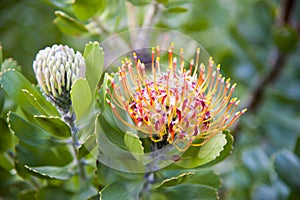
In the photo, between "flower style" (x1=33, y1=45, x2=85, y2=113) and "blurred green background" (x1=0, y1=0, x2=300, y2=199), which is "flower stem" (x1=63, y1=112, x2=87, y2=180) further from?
"blurred green background" (x1=0, y1=0, x2=300, y2=199)

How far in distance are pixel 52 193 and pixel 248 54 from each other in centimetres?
77

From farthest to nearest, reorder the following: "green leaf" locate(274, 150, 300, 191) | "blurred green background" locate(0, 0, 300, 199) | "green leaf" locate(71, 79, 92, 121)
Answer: "blurred green background" locate(0, 0, 300, 199), "green leaf" locate(274, 150, 300, 191), "green leaf" locate(71, 79, 92, 121)

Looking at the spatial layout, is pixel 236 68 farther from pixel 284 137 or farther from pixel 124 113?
pixel 124 113

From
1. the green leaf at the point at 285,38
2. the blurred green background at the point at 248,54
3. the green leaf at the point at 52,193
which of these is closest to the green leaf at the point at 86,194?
the green leaf at the point at 52,193

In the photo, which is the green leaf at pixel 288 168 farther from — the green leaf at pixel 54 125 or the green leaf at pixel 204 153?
the green leaf at pixel 54 125

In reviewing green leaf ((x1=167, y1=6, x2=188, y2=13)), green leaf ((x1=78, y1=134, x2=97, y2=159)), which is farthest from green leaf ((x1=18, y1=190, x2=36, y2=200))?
green leaf ((x1=167, y1=6, x2=188, y2=13))

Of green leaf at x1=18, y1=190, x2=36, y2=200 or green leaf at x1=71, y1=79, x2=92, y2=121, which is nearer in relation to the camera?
green leaf at x1=71, y1=79, x2=92, y2=121

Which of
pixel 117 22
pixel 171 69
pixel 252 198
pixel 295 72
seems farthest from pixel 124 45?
pixel 295 72

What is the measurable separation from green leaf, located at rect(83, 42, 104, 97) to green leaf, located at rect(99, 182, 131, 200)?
0.14m

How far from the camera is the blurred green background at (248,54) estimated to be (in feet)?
3.80

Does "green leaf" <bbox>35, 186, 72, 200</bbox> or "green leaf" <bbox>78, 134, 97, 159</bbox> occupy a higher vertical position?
"green leaf" <bbox>78, 134, 97, 159</bbox>

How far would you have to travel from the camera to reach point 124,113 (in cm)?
72

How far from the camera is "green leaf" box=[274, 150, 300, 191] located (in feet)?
3.08

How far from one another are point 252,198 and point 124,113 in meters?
0.44
